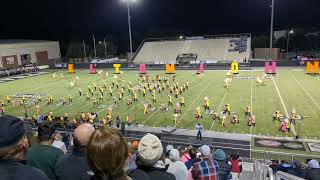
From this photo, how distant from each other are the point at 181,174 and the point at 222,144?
36.7ft

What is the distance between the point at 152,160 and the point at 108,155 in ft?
2.91

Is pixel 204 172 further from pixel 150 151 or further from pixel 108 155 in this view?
pixel 108 155

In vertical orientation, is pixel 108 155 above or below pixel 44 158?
above

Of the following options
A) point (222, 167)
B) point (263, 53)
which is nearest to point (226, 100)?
point (222, 167)

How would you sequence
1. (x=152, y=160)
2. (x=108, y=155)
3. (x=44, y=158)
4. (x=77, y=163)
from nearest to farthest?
(x=108, y=155)
(x=152, y=160)
(x=77, y=163)
(x=44, y=158)

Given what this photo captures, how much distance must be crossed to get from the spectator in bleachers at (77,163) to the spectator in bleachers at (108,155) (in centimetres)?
73

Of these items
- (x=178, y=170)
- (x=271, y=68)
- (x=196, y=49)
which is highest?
(x=196, y=49)

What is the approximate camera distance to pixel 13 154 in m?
2.48

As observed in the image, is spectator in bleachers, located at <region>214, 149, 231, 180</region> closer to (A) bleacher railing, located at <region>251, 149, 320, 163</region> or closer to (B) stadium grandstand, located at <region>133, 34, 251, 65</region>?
(A) bleacher railing, located at <region>251, 149, 320, 163</region>

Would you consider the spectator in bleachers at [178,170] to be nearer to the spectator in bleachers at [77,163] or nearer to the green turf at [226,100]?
the spectator in bleachers at [77,163]

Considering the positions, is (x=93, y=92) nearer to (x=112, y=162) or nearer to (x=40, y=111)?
(x=40, y=111)

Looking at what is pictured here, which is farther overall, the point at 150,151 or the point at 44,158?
the point at 44,158

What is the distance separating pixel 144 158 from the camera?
3.20 m

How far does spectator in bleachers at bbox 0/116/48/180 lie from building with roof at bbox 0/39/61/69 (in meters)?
59.5
